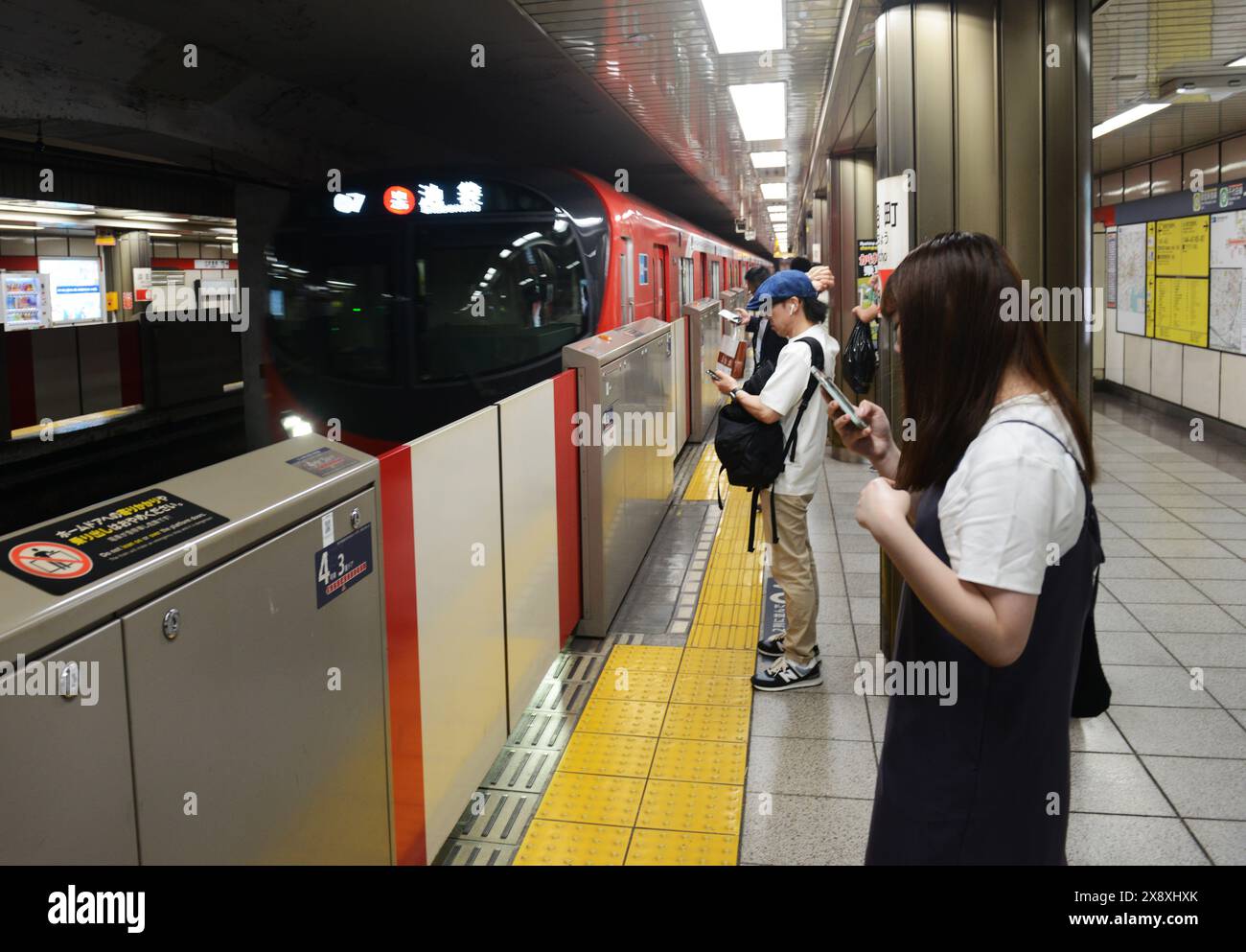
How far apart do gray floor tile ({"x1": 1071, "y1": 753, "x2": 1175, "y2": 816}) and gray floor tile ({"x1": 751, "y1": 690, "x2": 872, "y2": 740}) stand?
69 centimetres

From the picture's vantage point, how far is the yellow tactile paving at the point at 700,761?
332 centimetres

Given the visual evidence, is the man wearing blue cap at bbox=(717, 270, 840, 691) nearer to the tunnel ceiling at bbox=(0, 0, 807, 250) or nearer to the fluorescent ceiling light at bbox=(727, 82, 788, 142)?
the tunnel ceiling at bbox=(0, 0, 807, 250)

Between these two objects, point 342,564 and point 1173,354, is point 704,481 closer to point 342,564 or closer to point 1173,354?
point 1173,354

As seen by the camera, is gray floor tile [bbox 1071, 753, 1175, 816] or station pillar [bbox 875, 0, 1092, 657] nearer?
gray floor tile [bbox 1071, 753, 1175, 816]

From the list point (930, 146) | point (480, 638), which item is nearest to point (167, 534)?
point (480, 638)

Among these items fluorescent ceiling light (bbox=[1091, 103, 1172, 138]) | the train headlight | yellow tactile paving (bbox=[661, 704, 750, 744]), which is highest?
fluorescent ceiling light (bbox=[1091, 103, 1172, 138])

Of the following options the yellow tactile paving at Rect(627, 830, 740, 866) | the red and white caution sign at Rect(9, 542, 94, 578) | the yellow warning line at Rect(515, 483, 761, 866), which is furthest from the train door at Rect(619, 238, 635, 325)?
the red and white caution sign at Rect(9, 542, 94, 578)

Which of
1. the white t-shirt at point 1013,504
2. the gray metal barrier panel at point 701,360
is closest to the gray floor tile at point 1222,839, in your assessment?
the white t-shirt at point 1013,504

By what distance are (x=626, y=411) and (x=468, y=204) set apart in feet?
5.92

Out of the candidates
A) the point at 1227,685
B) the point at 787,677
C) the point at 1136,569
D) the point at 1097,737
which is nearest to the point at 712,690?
the point at 787,677

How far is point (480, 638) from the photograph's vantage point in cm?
317

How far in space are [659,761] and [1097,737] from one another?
1.54m

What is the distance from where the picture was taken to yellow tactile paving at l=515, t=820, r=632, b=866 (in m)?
2.84
